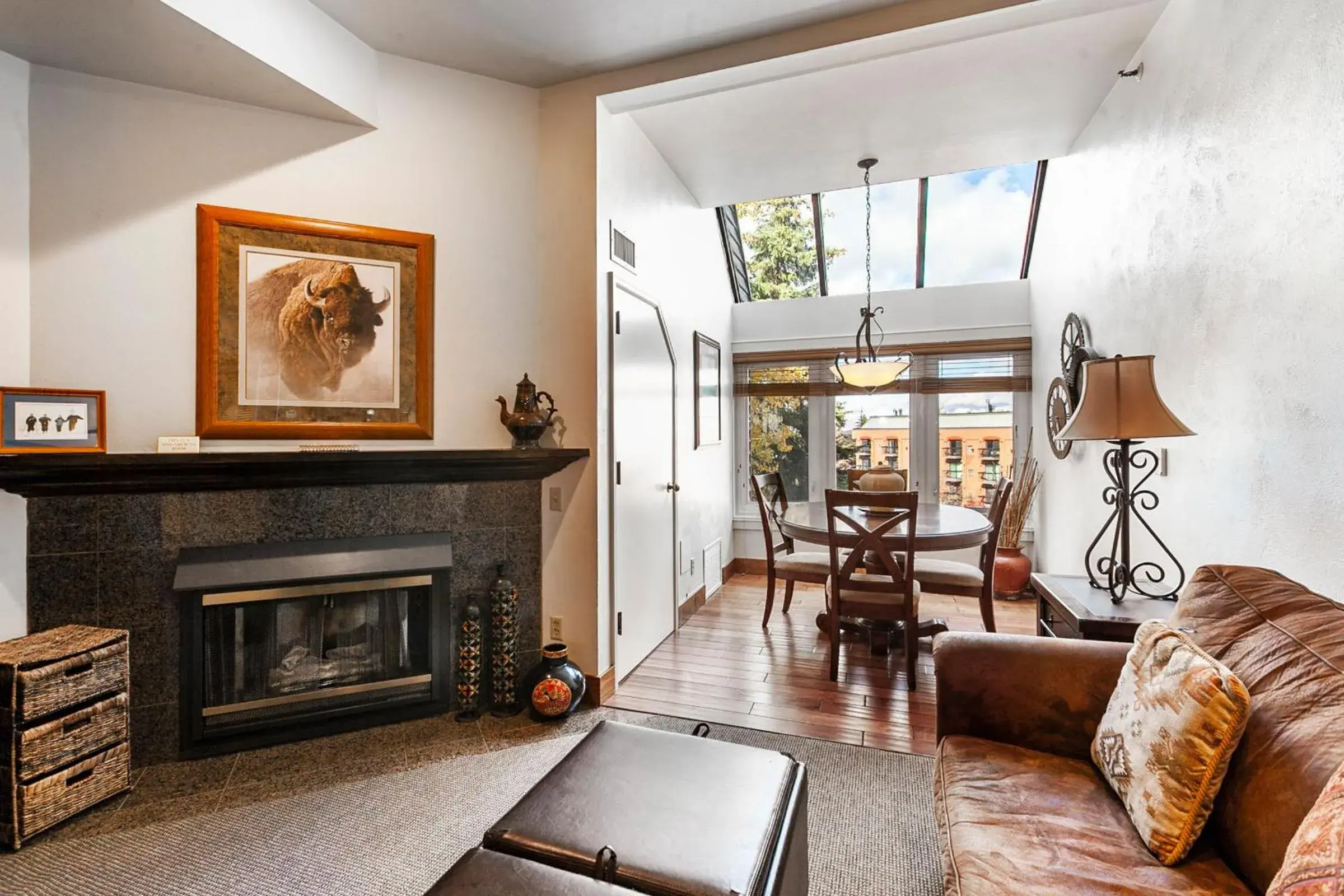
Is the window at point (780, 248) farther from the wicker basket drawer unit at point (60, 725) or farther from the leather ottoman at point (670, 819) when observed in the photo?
the wicker basket drawer unit at point (60, 725)

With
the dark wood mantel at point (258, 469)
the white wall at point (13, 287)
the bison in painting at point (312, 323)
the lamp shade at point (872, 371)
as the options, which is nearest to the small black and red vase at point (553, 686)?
the dark wood mantel at point (258, 469)

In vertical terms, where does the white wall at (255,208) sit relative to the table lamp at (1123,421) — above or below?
above

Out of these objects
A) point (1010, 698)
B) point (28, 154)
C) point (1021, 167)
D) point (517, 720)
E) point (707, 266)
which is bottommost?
point (517, 720)

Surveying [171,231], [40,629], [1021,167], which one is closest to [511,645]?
[40,629]

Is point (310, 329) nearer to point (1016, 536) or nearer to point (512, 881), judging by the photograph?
point (512, 881)

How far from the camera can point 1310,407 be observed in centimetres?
167

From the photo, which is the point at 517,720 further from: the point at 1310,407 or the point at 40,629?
the point at 1310,407

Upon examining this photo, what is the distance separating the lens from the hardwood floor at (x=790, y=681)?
2641 mm

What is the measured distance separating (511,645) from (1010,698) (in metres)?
2.03

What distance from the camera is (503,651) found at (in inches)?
108

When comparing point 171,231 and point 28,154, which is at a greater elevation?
point 28,154

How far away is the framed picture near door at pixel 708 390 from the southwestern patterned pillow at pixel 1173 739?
327 centimetres

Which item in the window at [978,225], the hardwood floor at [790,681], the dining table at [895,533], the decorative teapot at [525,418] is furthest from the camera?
the window at [978,225]

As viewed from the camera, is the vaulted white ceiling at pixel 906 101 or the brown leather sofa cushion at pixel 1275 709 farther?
the vaulted white ceiling at pixel 906 101
